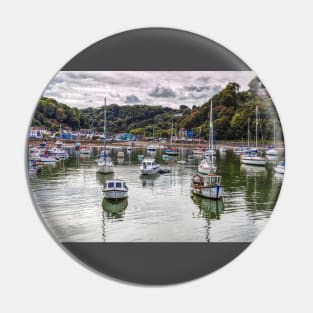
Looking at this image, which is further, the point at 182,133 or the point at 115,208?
the point at 182,133

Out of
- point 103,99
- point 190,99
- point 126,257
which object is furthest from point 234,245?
point 103,99

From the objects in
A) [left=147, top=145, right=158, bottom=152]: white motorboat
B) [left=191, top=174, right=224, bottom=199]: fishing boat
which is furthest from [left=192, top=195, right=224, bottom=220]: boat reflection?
[left=147, top=145, right=158, bottom=152]: white motorboat

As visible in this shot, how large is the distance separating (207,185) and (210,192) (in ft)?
0.45

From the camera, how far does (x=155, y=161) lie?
8.06m

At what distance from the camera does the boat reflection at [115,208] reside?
24.3ft

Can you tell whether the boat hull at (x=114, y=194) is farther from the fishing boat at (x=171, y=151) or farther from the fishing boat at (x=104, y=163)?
the fishing boat at (x=171, y=151)

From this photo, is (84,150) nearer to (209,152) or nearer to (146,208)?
(146,208)

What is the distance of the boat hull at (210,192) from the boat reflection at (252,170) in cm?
41

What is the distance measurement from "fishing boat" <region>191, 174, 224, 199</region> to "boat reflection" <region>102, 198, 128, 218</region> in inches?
43.2

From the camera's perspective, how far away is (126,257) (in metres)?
7.46

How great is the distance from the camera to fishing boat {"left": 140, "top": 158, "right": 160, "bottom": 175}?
8.02 metres

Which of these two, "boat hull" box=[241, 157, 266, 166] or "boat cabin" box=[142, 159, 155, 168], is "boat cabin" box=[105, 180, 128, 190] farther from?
"boat hull" box=[241, 157, 266, 166]

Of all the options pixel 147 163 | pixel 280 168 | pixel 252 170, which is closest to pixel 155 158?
pixel 147 163

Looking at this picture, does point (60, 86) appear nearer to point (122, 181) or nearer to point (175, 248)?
point (122, 181)
